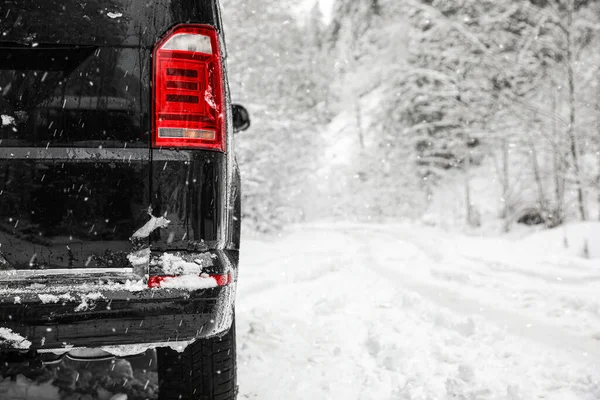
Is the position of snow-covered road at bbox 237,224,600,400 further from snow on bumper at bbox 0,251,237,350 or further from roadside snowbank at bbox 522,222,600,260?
roadside snowbank at bbox 522,222,600,260

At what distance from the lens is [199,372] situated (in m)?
2.24

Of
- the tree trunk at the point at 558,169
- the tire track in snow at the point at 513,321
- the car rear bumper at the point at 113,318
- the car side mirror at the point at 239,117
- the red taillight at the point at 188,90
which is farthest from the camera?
the tree trunk at the point at 558,169

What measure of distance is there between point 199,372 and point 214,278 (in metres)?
0.69

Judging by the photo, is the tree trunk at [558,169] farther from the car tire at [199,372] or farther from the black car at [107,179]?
the black car at [107,179]

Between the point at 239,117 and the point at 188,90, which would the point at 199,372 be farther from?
the point at 239,117

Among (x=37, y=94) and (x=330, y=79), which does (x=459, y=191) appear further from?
(x=330, y=79)

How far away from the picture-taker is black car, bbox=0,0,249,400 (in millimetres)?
1664

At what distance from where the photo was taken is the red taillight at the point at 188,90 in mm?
1782

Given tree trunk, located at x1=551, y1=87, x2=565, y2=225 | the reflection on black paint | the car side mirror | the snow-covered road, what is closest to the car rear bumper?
the reflection on black paint

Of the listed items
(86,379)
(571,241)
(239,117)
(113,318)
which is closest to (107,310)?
(113,318)

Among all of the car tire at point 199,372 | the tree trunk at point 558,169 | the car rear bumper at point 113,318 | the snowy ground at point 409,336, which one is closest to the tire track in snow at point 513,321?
the snowy ground at point 409,336

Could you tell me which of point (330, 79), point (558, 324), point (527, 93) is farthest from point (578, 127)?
point (330, 79)

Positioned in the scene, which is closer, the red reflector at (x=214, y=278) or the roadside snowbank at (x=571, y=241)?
the red reflector at (x=214, y=278)

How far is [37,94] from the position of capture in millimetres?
1687
